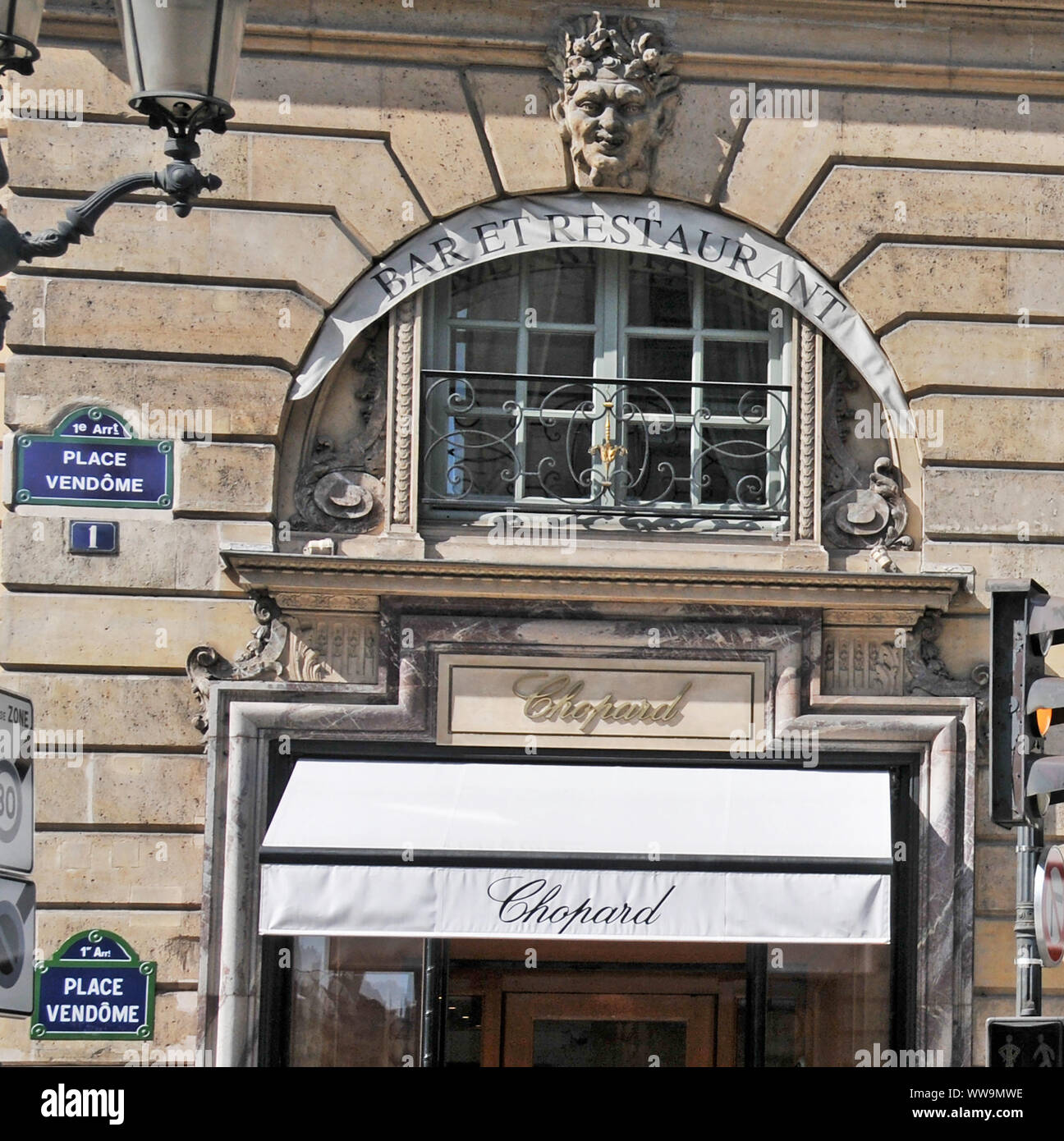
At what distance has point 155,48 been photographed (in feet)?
20.9

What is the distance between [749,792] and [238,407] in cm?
352

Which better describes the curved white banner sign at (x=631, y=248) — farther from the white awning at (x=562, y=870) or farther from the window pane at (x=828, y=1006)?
the window pane at (x=828, y=1006)

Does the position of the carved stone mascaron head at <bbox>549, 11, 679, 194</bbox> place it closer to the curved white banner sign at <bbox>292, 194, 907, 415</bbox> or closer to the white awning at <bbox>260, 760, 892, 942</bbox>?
the curved white banner sign at <bbox>292, 194, 907, 415</bbox>

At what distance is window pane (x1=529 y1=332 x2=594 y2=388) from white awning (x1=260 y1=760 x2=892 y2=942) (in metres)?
2.56

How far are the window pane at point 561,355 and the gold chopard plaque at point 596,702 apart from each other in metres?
1.74

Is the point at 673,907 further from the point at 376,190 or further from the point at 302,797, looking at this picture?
the point at 376,190

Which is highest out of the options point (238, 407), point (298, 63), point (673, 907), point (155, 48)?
point (298, 63)

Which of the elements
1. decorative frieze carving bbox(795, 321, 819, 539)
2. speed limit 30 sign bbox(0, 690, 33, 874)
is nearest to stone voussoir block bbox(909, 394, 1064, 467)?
decorative frieze carving bbox(795, 321, 819, 539)

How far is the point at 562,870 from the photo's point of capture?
32.5ft

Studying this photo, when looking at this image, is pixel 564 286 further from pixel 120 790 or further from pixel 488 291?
pixel 120 790

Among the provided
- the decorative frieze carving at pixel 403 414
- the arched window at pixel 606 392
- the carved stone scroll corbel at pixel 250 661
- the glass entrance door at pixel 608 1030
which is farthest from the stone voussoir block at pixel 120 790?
the glass entrance door at pixel 608 1030

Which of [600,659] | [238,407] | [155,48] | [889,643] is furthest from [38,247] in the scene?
[889,643]

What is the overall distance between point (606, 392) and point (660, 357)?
41cm

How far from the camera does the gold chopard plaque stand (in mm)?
10578
